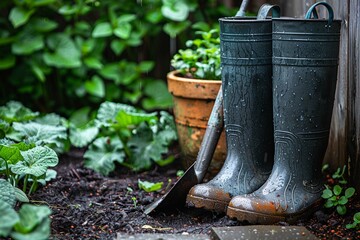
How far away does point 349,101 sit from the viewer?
2332mm

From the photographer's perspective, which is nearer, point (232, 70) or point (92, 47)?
point (232, 70)

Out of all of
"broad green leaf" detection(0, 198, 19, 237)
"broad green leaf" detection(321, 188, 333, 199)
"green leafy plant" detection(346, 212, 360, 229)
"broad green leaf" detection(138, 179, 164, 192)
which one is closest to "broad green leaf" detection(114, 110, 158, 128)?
"broad green leaf" detection(138, 179, 164, 192)

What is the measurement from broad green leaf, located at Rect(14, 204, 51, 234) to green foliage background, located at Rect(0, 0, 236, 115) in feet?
6.30

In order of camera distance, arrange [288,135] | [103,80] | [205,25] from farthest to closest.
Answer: [103,80], [205,25], [288,135]

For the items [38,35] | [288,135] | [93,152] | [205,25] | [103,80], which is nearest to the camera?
[288,135]

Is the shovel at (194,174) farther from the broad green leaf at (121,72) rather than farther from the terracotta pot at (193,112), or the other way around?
the broad green leaf at (121,72)

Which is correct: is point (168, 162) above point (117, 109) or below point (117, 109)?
below

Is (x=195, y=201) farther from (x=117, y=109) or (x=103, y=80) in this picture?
(x=103, y=80)

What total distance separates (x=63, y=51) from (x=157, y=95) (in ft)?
1.93

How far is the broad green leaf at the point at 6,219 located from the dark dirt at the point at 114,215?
34 cm

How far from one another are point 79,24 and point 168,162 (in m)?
1.11

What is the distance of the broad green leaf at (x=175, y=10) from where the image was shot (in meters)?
3.27

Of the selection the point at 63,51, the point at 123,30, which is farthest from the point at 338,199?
the point at 63,51

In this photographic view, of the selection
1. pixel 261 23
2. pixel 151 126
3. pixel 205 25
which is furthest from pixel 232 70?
pixel 205 25
